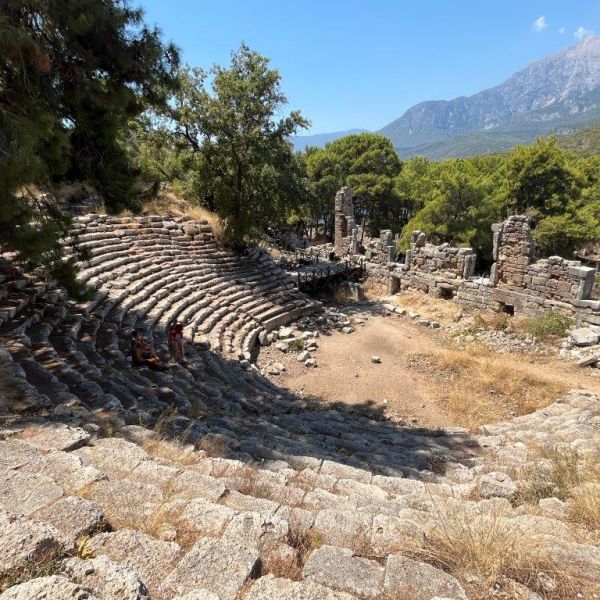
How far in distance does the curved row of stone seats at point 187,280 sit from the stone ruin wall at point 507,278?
18.0 feet

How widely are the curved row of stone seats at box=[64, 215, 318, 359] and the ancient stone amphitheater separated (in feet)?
4.87

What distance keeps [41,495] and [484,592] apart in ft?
9.11

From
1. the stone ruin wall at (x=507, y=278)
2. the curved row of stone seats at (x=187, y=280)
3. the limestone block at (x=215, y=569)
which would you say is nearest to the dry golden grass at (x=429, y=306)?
the stone ruin wall at (x=507, y=278)

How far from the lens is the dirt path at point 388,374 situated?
1038cm

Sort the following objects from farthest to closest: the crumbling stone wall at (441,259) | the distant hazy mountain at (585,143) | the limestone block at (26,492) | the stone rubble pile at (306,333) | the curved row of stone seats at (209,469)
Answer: the distant hazy mountain at (585,143) < the crumbling stone wall at (441,259) < the stone rubble pile at (306,333) < the limestone block at (26,492) < the curved row of stone seats at (209,469)

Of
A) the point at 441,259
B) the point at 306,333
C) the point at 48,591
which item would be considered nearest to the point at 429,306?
the point at 441,259

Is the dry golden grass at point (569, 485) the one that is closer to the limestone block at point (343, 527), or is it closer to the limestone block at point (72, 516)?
the limestone block at point (343, 527)

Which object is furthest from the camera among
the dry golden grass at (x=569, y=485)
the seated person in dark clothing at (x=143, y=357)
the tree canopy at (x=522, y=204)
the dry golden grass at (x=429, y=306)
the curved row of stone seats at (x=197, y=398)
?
the tree canopy at (x=522, y=204)

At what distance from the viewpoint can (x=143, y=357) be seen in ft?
27.1

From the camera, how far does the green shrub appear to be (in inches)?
526

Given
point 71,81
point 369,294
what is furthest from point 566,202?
point 71,81

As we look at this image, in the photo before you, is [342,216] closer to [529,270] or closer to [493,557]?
[529,270]

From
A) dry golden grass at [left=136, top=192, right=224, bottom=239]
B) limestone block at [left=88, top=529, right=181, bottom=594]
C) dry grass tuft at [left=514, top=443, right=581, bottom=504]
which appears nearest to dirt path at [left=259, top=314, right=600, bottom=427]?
dry grass tuft at [left=514, top=443, right=581, bottom=504]

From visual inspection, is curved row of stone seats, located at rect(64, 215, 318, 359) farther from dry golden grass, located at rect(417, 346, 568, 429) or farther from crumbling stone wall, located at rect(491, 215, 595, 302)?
crumbling stone wall, located at rect(491, 215, 595, 302)
